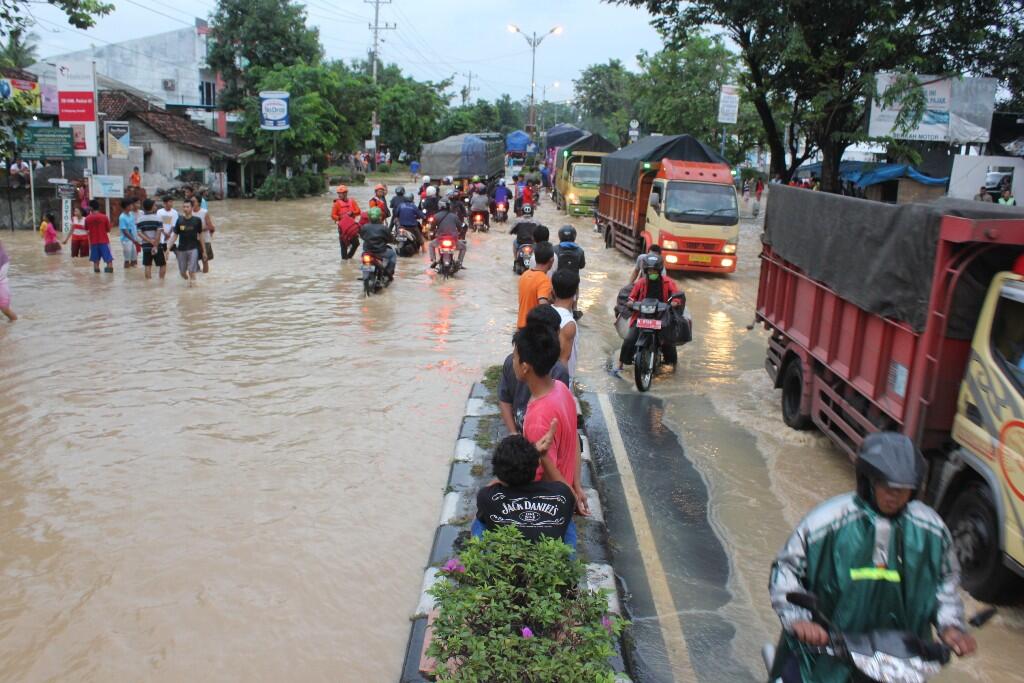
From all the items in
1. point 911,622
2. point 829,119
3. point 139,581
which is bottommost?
point 139,581

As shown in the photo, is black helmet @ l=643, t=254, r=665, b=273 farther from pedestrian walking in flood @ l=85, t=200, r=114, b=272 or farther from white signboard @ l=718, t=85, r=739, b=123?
white signboard @ l=718, t=85, r=739, b=123

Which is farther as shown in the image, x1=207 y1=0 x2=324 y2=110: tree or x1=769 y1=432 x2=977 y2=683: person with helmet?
x1=207 y1=0 x2=324 y2=110: tree

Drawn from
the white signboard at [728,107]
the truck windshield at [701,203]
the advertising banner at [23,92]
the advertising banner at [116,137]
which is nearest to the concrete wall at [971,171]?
the truck windshield at [701,203]

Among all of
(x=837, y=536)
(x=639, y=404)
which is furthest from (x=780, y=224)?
(x=837, y=536)

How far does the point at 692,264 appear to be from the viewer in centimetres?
1809

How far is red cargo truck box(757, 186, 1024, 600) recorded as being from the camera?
4.89 m

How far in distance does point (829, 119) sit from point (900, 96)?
6.04 ft

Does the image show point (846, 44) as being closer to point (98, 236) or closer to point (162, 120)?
point (98, 236)

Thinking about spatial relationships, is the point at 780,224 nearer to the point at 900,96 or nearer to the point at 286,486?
the point at 286,486

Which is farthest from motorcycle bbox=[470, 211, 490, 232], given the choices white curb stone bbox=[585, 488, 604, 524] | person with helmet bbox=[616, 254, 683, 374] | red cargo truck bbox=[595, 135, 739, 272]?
white curb stone bbox=[585, 488, 604, 524]

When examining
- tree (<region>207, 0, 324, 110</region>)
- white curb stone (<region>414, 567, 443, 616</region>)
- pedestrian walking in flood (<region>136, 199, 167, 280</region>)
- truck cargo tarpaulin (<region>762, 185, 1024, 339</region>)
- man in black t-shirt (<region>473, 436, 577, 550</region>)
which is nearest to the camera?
man in black t-shirt (<region>473, 436, 577, 550</region>)

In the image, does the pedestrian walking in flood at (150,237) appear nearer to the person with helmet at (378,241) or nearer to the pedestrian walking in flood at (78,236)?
the pedestrian walking in flood at (78,236)

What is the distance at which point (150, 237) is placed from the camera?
1578cm

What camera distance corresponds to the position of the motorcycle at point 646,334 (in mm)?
9344
